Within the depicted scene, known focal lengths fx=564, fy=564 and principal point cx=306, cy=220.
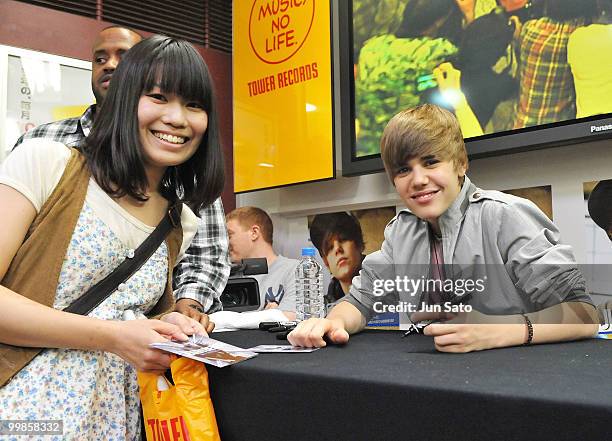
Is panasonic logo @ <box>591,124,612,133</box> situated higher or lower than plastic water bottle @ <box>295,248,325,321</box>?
higher

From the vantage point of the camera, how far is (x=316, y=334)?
45.7 inches

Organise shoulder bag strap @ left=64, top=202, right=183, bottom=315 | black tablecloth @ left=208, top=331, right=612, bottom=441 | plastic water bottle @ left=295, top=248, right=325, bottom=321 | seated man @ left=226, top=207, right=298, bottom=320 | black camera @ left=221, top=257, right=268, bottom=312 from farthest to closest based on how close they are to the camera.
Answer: seated man @ left=226, top=207, right=298, bottom=320
black camera @ left=221, top=257, right=268, bottom=312
plastic water bottle @ left=295, top=248, right=325, bottom=321
shoulder bag strap @ left=64, top=202, right=183, bottom=315
black tablecloth @ left=208, top=331, right=612, bottom=441

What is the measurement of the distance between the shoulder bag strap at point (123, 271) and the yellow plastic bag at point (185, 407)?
22 cm

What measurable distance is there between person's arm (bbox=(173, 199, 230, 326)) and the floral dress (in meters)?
0.30

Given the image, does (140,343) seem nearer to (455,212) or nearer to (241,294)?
(455,212)

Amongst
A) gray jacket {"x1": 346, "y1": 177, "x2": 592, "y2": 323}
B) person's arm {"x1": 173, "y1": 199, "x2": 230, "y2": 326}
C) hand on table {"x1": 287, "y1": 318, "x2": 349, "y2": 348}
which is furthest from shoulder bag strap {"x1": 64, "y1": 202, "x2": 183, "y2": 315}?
gray jacket {"x1": 346, "y1": 177, "x2": 592, "y2": 323}

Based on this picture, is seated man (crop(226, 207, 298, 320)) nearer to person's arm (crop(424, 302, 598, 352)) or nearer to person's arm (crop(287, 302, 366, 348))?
person's arm (crop(287, 302, 366, 348))

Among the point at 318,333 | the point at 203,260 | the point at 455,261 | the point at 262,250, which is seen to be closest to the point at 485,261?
the point at 455,261

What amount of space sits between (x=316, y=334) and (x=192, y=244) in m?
0.72

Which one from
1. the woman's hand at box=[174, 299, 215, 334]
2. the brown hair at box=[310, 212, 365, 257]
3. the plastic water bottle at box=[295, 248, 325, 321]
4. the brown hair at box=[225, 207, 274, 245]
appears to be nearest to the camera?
the woman's hand at box=[174, 299, 215, 334]

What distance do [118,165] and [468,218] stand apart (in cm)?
86

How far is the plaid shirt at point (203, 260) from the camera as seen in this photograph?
5.20 ft

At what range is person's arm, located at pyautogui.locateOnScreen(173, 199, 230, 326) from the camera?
154 centimetres

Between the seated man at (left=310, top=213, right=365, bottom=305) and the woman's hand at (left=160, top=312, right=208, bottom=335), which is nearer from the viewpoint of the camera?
the woman's hand at (left=160, top=312, right=208, bottom=335)
